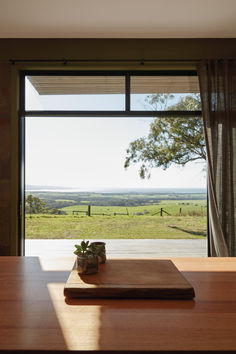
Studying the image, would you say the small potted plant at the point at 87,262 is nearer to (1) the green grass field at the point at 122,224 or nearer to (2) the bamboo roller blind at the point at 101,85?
(2) the bamboo roller blind at the point at 101,85

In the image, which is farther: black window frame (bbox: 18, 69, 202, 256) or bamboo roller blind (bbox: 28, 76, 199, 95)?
bamboo roller blind (bbox: 28, 76, 199, 95)

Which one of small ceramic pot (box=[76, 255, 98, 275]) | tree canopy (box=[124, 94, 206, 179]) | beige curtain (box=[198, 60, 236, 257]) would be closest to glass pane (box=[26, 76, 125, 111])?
tree canopy (box=[124, 94, 206, 179])

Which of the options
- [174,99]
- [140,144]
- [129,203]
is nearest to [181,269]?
[174,99]

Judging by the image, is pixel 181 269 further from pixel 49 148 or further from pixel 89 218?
pixel 89 218

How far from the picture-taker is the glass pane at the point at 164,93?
3.14m

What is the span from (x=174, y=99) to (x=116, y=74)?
0.74 metres

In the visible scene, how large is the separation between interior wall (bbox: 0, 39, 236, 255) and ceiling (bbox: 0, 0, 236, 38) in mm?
71

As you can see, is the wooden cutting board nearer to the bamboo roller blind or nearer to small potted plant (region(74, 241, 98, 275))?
small potted plant (region(74, 241, 98, 275))

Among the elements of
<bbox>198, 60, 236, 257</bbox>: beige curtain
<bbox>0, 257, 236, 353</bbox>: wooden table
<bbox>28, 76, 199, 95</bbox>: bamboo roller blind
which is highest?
<bbox>28, 76, 199, 95</bbox>: bamboo roller blind

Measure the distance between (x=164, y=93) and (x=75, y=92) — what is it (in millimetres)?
1051

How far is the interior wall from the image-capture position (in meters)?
3.00

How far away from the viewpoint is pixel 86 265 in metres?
1.07

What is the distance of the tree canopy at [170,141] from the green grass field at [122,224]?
1705 millimetres

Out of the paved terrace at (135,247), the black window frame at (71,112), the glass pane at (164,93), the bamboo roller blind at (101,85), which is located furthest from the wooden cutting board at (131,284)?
the paved terrace at (135,247)
